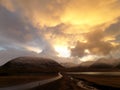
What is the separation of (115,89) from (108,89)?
1.75 metres

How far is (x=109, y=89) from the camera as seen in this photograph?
164ft

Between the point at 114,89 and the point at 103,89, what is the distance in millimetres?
3107

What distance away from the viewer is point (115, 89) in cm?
4953

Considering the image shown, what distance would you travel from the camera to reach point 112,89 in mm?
49500

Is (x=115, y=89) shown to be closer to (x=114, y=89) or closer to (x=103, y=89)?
(x=114, y=89)

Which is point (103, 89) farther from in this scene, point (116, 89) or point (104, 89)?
point (116, 89)

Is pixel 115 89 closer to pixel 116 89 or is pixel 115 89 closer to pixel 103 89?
pixel 116 89

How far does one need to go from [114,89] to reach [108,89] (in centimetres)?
149

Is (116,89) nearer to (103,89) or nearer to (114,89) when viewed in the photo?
(114,89)

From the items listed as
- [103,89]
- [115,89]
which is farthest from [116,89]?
[103,89]

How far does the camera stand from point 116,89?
49406 mm

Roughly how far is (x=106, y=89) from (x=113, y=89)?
1.93 metres

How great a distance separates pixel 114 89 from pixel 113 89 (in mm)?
361

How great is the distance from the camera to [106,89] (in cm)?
5069
